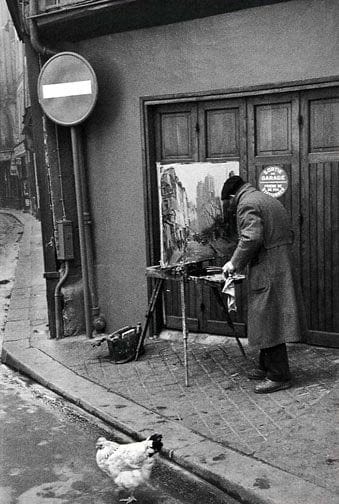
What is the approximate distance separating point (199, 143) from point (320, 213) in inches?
65.1

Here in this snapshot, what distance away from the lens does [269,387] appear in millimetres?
6484

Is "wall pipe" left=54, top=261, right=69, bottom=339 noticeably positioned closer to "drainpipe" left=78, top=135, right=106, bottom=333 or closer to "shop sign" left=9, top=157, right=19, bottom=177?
"drainpipe" left=78, top=135, right=106, bottom=333

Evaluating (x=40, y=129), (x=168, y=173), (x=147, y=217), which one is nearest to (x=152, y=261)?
(x=147, y=217)

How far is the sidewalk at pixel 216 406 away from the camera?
4.83 m

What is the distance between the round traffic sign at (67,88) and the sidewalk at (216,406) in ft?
9.34

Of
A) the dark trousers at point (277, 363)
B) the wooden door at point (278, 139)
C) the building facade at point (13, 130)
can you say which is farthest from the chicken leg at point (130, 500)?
the building facade at point (13, 130)

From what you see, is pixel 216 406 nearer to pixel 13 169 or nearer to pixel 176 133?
pixel 176 133

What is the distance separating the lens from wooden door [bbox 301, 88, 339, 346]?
7211 millimetres

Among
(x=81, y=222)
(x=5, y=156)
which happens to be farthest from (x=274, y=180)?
(x=5, y=156)

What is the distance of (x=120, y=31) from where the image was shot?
Answer: 8195 mm

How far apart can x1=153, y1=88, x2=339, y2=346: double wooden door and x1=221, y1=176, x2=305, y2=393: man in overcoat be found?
105 cm

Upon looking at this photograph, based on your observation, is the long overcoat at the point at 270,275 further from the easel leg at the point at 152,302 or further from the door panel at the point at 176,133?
the door panel at the point at 176,133

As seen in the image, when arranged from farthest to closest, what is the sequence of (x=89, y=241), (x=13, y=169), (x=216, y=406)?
1. (x=13, y=169)
2. (x=89, y=241)
3. (x=216, y=406)

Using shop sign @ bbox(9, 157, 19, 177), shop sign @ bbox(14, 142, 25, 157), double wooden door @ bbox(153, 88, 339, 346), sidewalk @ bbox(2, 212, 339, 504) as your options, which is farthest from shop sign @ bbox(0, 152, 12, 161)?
double wooden door @ bbox(153, 88, 339, 346)
